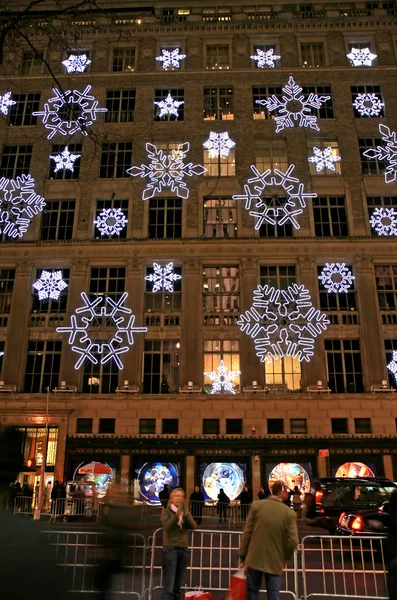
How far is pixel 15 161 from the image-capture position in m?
35.8

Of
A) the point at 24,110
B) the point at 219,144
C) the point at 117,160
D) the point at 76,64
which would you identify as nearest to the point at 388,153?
the point at 219,144

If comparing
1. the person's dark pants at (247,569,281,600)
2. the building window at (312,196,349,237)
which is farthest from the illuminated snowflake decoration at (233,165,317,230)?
the person's dark pants at (247,569,281,600)

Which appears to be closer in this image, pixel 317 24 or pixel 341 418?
pixel 341 418

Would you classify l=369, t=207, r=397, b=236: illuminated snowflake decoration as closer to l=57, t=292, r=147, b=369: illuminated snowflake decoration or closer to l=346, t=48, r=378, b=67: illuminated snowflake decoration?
l=346, t=48, r=378, b=67: illuminated snowflake decoration

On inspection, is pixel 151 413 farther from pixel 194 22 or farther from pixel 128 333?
pixel 194 22

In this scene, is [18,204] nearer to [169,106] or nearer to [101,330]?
[101,330]

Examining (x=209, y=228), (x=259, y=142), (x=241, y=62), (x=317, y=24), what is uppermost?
(x=317, y=24)

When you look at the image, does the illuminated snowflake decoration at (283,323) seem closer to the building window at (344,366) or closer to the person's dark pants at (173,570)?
the building window at (344,366)

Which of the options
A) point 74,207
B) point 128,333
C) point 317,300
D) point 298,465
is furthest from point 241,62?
point 298,465

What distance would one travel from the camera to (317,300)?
31188mm

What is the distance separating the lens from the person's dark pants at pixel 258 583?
616 cm

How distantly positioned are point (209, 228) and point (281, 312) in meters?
7.34

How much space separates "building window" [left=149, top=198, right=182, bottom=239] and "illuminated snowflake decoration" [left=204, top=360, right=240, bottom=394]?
912 cm

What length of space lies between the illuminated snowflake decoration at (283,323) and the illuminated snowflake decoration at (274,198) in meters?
4.67
